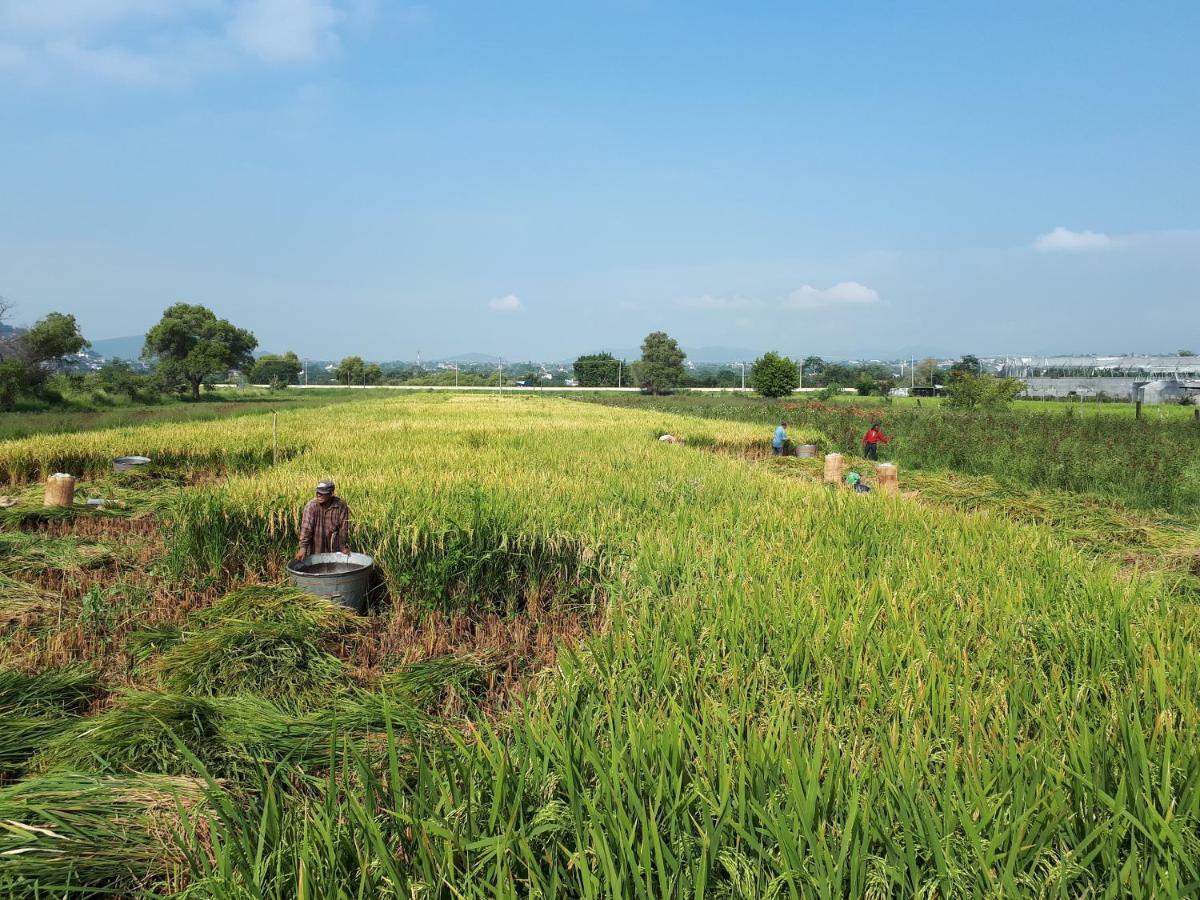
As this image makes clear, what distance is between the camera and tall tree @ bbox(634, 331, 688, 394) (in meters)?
92.1

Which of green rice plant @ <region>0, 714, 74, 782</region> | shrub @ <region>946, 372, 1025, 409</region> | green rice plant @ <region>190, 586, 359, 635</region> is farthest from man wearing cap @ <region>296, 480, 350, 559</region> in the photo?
shrub @ <region>946, 372, 1025, 409</region>

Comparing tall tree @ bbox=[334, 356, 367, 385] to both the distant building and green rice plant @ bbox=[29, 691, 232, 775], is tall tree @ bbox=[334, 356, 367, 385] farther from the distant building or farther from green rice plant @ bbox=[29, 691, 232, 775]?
green rice plant @ bbox=[29, 691, 232, 775]

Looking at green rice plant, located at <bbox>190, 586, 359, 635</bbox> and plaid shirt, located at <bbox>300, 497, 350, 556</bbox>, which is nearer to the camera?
green rice plant, located at <bbox>190, 586, 359, 635</bbox>

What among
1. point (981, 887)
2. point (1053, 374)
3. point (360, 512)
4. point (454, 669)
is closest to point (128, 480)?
point (360, 512)

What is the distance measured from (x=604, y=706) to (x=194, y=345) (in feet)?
223

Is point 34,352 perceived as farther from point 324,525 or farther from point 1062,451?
point 1062,451

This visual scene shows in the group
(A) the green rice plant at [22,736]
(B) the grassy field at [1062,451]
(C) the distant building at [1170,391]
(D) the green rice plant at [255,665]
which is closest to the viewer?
(A) the green rice plant at [22,736]

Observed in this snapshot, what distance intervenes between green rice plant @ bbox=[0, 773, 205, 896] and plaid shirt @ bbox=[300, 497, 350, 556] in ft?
10.6

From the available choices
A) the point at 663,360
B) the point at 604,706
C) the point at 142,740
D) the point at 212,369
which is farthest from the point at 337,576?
the point at 663,360

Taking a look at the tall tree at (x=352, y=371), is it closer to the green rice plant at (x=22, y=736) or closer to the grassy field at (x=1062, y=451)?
the grassy field at (x=1062, y=451)

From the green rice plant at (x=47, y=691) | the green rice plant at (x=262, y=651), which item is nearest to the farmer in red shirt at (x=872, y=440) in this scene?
the green rice plant at (x=262, y=651)

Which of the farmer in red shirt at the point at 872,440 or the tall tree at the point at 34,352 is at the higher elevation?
the tall tree at the point at 34,352

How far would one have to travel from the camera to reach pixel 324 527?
18.7 ft

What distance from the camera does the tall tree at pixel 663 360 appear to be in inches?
3627
